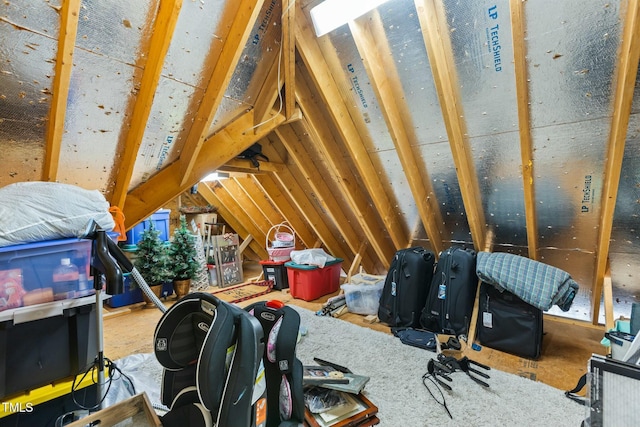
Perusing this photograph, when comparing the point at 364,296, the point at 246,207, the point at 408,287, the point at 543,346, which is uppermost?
the point at 246,207

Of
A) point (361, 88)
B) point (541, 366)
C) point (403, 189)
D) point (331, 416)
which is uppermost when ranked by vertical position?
point (361, 88)

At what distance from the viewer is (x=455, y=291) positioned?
285 centimetres

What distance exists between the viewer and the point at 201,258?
4578 mm

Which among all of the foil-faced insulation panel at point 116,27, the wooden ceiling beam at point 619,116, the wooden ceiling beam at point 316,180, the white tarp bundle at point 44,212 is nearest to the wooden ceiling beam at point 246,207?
the wooden ceiling beam at point 316,180

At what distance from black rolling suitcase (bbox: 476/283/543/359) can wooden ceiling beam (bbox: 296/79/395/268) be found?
137 cm

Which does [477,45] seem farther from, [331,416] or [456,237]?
A: [331,416]

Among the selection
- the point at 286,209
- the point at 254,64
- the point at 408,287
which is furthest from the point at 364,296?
the point at 254,64

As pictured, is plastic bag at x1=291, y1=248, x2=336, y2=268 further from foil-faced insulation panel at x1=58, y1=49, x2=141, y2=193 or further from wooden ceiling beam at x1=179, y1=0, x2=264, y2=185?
foil-faced insulation panel at x1=58, y1=49, x2=141, y2=193

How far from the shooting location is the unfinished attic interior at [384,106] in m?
1.71

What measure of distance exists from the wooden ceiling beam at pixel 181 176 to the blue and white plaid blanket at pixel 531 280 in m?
2.38

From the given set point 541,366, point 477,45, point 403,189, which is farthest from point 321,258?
point 477,45

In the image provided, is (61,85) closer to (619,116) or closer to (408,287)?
(408,287)

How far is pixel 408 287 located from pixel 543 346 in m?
1.25

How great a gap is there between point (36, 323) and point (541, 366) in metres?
3.29
